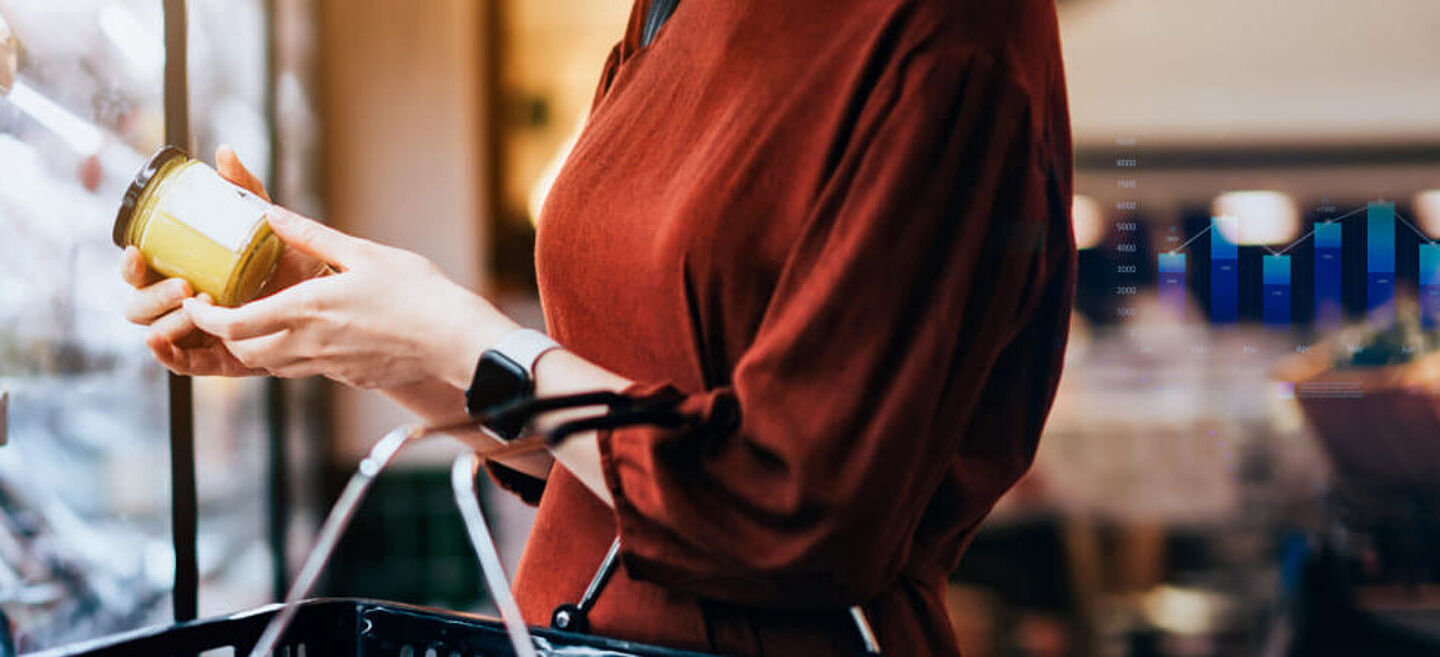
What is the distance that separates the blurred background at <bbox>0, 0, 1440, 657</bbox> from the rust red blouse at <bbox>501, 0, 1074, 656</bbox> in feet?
3.77

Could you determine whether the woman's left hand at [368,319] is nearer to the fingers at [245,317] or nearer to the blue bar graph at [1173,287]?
the fingers at [245,317]

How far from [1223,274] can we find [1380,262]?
9.8 inches

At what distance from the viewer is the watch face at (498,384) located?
509 mm

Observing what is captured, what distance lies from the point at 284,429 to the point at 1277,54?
92.7 inches

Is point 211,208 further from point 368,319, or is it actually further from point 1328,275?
point 1328,275

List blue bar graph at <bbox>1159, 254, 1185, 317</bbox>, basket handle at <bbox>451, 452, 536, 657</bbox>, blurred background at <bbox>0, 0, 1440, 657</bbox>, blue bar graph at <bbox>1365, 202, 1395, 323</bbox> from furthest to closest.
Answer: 1. blue bar graph at <bbox>1159, 254, 1185, 317</bbox>
2. blurred background at <bbox>0, 0, 1440, 657</bbox>
3. blue bar graph at <bbox>1365, 202, 1395, 323</bbox>
4. basket handle at <bbox>451, 452, 536, 657</bbox>

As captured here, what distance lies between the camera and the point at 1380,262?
193 cm

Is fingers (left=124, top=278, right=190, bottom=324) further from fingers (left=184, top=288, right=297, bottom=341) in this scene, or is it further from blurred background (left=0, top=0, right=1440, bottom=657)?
blurred background (left=0, top=0, right=1440, bottom=657)

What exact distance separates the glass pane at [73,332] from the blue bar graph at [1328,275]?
1.68 metres

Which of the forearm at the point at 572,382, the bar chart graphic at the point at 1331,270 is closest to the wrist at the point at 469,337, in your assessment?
the forearm at the point at 572,382

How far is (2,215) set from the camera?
977mm

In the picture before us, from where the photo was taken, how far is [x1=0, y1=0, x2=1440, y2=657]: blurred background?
6.75 ft

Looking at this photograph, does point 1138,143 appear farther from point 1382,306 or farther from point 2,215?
point 2,215

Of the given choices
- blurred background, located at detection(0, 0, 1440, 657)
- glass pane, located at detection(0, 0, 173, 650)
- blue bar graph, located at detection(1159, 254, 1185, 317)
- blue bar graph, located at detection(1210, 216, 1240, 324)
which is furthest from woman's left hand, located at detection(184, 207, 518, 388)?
blue bar graph, located at detection(1159, 254, 1185, 317)
